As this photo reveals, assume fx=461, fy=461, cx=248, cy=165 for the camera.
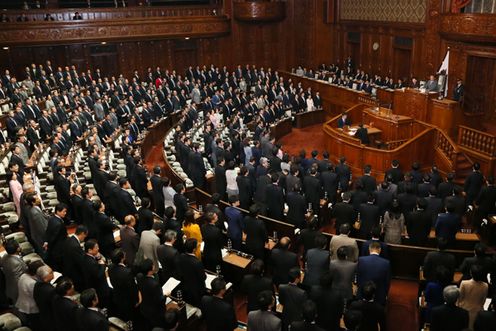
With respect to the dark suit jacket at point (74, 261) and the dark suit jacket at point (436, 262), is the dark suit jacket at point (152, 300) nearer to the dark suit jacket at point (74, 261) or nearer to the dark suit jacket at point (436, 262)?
the dark suit jacket at point (74, 261)

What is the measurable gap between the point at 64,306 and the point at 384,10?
17.4 m

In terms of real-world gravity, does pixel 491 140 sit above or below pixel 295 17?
below

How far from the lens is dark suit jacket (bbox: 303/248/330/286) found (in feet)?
17.9

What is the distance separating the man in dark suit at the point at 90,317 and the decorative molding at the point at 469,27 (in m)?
12.6

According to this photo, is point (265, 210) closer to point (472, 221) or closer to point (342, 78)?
point (472, 221)

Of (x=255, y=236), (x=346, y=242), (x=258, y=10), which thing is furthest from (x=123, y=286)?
(x=258, y=10)

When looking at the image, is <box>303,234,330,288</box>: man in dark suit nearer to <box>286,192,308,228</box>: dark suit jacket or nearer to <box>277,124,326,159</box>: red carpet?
<box>286,192,308,228</box>: dark suit jacket

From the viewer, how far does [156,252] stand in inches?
228

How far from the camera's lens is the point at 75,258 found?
5.64 meters

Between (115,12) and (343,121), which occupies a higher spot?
(115,12)

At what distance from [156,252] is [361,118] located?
11582 millimetres

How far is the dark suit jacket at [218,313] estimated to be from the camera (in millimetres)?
4582

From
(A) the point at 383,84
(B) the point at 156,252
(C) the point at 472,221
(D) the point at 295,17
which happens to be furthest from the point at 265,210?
(D) the point at 295,17

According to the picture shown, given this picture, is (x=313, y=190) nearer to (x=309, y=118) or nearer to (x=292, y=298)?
(x=292, y=298)
